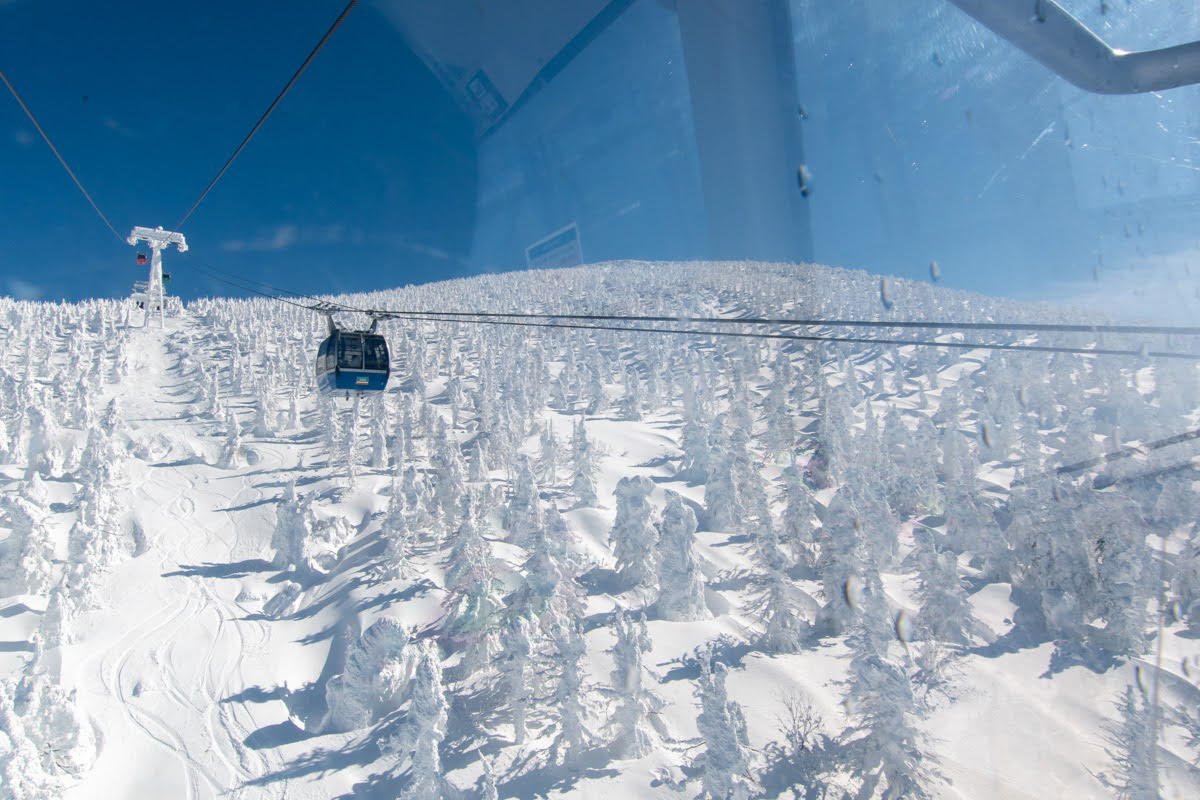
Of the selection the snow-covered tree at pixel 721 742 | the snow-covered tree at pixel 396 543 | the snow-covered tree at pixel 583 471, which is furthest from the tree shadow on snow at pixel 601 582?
the snow-covered tree at pixel 721 742

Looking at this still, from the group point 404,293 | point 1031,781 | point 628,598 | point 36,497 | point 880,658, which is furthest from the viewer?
point 404,293

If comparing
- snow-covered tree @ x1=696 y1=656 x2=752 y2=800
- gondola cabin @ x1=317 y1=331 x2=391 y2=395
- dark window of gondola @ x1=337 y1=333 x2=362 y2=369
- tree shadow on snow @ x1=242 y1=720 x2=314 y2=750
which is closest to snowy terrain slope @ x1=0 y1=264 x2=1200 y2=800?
snow-covered tree @ x1=696 y1=656 x2=752 y2=800

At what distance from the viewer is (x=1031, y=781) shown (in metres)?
18.5

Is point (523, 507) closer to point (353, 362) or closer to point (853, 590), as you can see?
point (853, 590)

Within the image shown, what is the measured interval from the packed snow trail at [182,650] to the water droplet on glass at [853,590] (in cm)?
2194

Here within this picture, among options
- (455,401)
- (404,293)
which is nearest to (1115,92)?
(455,401)

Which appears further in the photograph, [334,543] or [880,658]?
[334,543]

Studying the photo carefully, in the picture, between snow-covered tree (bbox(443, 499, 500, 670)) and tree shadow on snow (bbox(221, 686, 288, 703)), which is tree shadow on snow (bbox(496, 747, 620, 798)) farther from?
tree shadow on snow (bbox(221, 686, 288, 703))

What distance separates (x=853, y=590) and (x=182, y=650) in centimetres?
2854

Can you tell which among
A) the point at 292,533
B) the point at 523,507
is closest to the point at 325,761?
the point at 523,507

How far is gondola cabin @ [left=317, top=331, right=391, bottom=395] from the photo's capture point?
14.8 meters

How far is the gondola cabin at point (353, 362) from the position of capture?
14820 millimetres

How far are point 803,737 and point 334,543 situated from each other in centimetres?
2753

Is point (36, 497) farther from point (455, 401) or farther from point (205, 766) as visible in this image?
point (455, 401)
